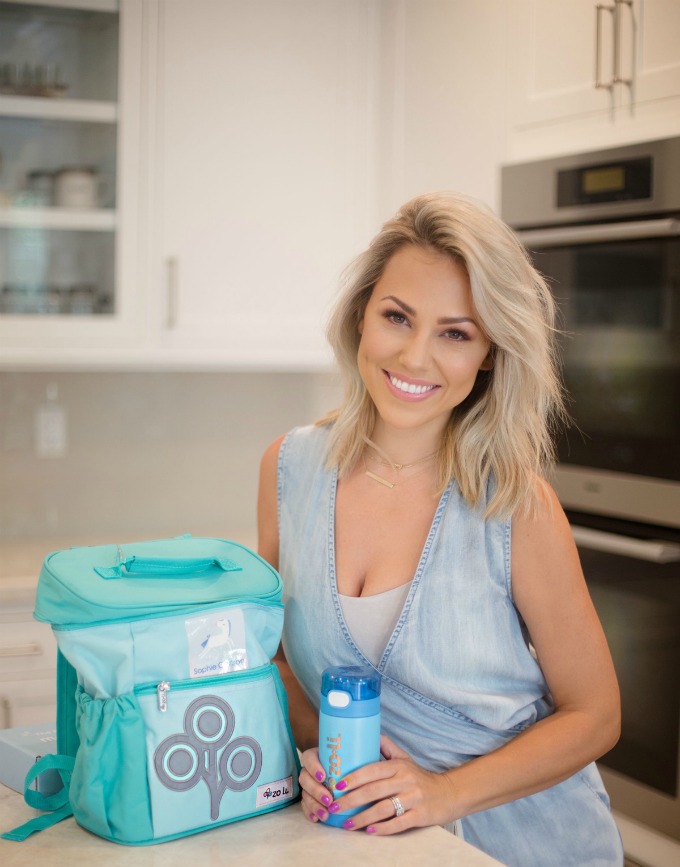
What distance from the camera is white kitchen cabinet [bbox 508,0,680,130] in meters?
2.00

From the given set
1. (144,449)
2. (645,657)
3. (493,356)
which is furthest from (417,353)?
(144,449)

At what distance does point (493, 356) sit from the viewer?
1.39m

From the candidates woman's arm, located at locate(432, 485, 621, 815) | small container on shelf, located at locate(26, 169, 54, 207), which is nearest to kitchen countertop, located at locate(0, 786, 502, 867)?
woman's arm, located at locate(432, 485, 621, 815)

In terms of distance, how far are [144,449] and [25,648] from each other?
792 millimetres

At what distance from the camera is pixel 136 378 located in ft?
9.80

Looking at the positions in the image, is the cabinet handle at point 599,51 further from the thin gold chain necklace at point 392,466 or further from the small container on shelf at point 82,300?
the small container on shelf at point 82,300

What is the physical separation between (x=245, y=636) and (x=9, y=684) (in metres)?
1.54

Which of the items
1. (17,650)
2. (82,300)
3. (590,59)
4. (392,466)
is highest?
(590,59)

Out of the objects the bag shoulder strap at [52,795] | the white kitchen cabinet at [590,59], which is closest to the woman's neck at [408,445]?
the bag shoulder strap at [52,795]

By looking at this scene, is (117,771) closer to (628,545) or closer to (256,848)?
(256,848)

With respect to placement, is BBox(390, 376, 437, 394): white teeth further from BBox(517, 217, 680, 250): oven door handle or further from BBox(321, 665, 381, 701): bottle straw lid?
BBox(517, 217, 680, 250): oven door handle

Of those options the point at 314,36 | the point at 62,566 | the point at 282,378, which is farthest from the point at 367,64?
the point at 62,566

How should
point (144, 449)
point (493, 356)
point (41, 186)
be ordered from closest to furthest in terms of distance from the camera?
point (493, 356), point (41, 186), point (144, 449)

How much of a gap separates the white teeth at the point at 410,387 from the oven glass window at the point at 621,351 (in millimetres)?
857
